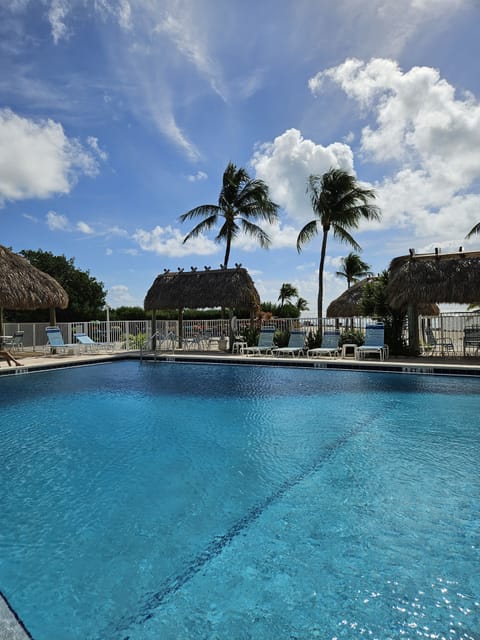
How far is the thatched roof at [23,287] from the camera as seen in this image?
592 inches

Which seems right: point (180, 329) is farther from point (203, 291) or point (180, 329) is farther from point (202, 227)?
point (202, 227)

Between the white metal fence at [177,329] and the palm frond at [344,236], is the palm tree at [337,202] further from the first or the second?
the white metal fence at [177,329]

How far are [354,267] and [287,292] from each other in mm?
8786

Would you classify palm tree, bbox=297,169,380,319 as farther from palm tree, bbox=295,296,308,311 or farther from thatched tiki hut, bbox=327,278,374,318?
palm tree, bbox=295,296,308,311

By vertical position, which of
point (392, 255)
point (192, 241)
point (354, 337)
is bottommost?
point (354, 337)

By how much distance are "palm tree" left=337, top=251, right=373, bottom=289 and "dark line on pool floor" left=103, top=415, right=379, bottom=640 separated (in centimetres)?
3635

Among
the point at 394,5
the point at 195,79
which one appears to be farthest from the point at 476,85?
the point at 195,79

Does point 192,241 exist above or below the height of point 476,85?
below

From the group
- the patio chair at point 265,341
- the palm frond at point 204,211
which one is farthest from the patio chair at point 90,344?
the palm frond at point 204,211

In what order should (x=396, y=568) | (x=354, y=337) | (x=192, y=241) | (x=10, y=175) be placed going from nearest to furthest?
(x=396, y=568), (x=354, y=337), (x=10, y=175), (x=192, y=241)

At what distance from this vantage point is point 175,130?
13.2 meters

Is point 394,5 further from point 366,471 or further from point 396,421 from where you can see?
point 366,471

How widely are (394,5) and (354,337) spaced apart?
9.08m

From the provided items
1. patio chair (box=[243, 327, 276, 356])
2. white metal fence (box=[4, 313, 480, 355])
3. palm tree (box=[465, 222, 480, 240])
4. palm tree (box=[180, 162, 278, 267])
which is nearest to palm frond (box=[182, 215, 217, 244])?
palm tree (box=[180, 162, 278, 267])
